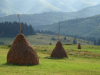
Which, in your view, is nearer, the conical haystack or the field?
the field

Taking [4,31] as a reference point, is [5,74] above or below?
below

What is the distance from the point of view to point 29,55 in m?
18.8

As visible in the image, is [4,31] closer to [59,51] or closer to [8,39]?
[8,39]

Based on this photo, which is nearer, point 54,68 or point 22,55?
point 54,68

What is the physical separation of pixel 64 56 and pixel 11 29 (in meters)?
157

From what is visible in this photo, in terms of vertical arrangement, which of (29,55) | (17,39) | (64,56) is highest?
(17,39)

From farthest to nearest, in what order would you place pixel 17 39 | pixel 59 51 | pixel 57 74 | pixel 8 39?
pixel 8 39 < pixel 59 51 < pixel 17 39 < pixel 57 74

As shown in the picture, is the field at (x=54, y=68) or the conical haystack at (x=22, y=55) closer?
the field at (x=54, y=68)

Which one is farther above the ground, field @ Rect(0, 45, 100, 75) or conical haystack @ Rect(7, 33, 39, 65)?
conical haystack @ Rect(7, 33, 39, 65)

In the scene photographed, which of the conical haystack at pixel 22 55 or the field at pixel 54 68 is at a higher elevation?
the conical haystack at pixel 22 55

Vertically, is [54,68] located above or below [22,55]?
below

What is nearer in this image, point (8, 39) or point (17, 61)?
point (17, 61)

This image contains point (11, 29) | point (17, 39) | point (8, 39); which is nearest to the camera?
point (17, 39)

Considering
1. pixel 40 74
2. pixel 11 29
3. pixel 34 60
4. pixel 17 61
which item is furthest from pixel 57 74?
pixel 11 29
